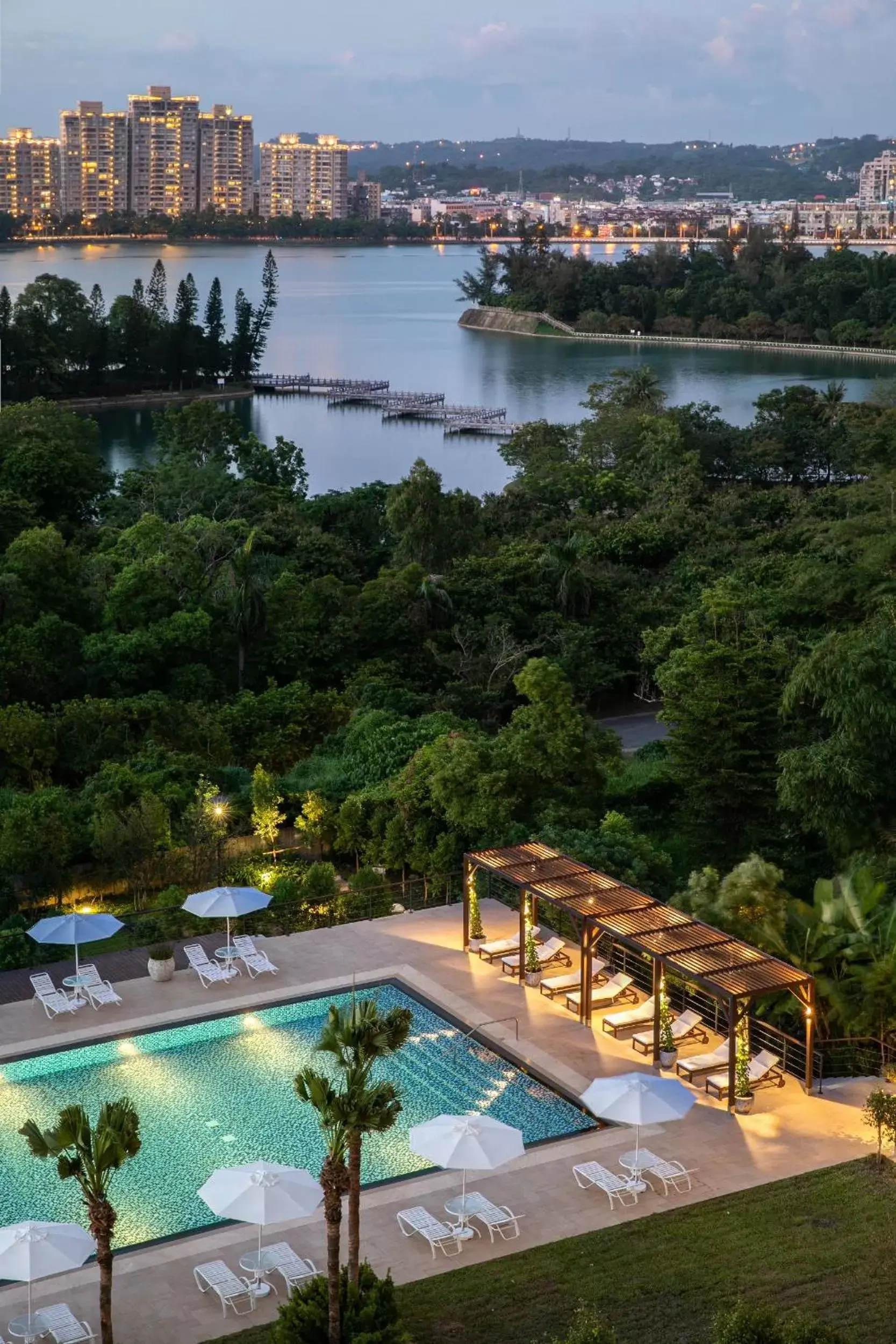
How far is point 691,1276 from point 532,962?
592 centimetres

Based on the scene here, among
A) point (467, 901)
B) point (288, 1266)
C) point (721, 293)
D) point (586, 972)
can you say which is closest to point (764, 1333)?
point (288, 1266)

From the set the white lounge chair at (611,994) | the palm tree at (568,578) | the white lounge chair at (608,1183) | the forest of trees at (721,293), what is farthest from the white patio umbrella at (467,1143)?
the forest of trees at (721,293)

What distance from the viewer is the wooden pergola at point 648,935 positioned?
15000 mm

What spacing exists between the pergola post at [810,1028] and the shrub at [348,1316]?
17.9ft

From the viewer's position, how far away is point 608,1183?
13336mm

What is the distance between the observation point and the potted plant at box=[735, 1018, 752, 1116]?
1486cm

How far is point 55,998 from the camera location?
16.9m

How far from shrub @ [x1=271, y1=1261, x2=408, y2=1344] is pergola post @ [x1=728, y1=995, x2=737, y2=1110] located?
15.2 ft

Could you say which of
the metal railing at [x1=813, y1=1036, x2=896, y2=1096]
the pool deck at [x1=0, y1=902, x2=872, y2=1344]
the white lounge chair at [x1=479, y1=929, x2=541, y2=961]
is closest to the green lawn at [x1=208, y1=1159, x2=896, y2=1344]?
the pool deck at [x1=0, y1=902, x2=872, y2=1344]

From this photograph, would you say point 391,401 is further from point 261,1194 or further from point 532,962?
point 261,1194

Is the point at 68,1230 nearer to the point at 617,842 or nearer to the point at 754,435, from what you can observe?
the point at 617,842

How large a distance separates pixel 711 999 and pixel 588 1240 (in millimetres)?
4622

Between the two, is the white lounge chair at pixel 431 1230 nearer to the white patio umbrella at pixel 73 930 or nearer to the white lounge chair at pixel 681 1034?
the white lounge chair at pixel 681 1034

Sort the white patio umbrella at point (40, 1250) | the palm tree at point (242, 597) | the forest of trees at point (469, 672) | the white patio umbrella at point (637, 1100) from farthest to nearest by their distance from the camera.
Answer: the palm tree at point (242, 597)
the forest of trees at point (469, 672)
the white patio umbrella at point (637, 1100)
the white patio umbrella at point (40, 1250)
